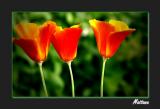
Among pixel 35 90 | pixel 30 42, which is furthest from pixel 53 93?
pixel 30 42

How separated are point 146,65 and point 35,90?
1.72 feet

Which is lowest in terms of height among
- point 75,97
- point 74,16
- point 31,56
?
point 75,97

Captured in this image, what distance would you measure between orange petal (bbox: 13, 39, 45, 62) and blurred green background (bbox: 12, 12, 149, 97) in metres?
0.03

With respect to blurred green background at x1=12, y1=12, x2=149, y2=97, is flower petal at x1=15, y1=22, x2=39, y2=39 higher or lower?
higher

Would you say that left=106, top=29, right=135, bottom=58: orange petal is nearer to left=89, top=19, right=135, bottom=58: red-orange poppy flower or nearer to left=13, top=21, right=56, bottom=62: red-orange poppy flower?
left=89, top=19, right=135, bottom=58: red-orange poppy flower

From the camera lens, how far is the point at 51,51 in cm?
282

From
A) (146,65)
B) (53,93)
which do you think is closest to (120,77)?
(146,65)

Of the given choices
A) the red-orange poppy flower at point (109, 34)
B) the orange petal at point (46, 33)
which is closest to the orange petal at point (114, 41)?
the red-orange poppy flower at point (109, 34)

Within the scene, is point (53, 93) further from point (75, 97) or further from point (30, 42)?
point (30, 42)

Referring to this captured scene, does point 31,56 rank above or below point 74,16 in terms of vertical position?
below

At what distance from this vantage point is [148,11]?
2.82 metres

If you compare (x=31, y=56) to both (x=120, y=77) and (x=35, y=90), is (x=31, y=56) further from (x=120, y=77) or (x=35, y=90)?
(x=120, y=77)


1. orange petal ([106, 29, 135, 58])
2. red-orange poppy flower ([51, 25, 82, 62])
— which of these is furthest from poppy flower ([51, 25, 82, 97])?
orange petal ([106, 29, 135, 58])

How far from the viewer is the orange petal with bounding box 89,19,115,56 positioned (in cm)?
276
